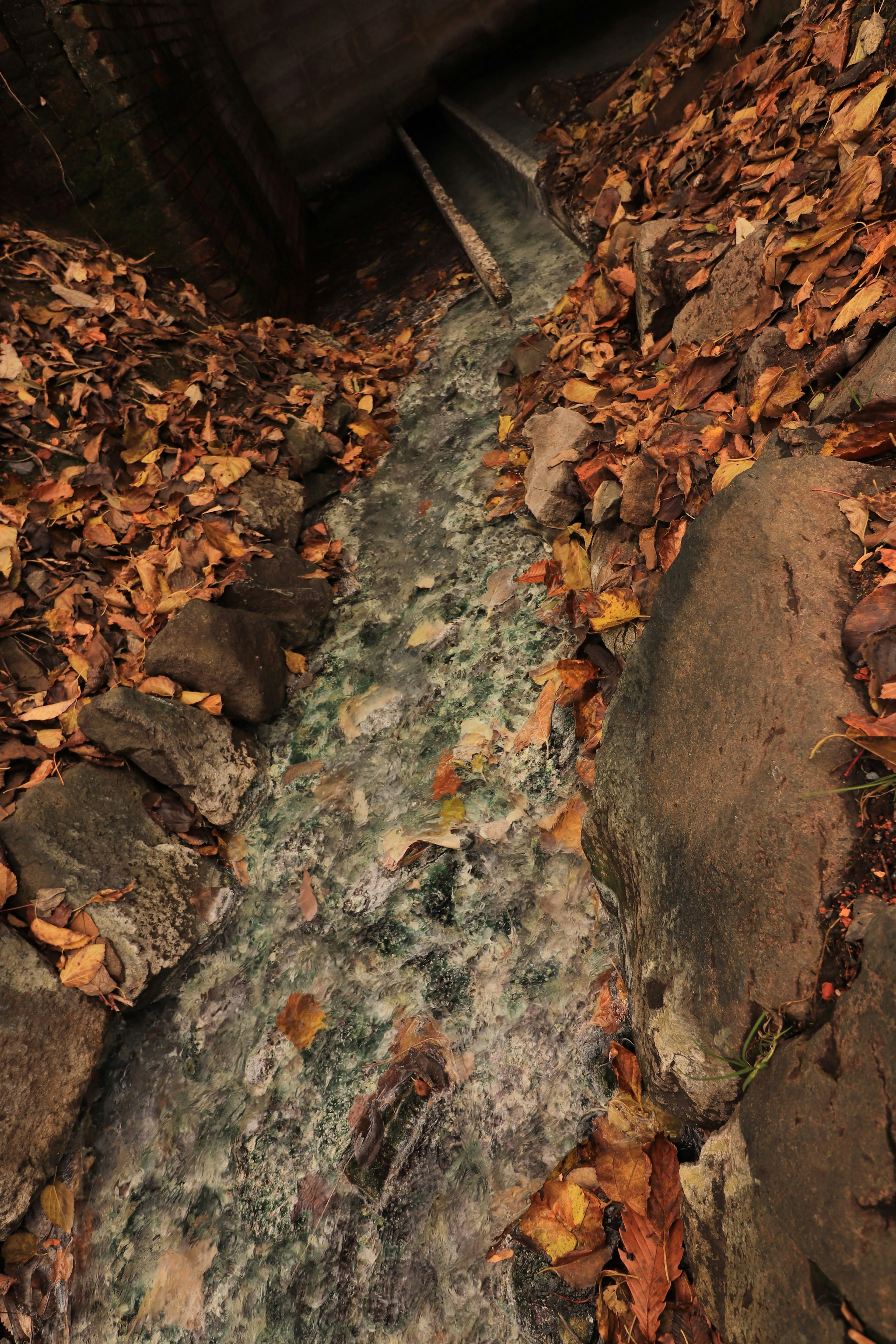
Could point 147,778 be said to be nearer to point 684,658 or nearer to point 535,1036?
point 535,1036

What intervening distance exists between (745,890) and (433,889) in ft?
3.10

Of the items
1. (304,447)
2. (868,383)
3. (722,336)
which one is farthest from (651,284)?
(304,447)

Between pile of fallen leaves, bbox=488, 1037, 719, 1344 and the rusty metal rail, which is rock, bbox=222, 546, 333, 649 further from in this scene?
the rusty metal rail

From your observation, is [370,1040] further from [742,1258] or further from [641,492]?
[641,492]

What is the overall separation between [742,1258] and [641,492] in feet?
5.43

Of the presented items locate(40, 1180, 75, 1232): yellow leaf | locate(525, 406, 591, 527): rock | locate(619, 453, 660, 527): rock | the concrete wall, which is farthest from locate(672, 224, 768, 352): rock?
the concrete wall

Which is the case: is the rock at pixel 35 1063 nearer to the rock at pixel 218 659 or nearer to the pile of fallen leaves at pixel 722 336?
the rock at pixel 218 659

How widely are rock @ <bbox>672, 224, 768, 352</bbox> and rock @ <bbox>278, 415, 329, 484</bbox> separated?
168 cm

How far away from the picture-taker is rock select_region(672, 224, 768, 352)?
214 centimetres

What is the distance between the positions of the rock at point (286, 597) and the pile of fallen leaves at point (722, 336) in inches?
29.8

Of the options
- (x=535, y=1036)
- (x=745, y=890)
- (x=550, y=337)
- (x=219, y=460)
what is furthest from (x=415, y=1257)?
(x=550, y=337)

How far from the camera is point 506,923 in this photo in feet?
5.80

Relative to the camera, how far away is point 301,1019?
6.03ft

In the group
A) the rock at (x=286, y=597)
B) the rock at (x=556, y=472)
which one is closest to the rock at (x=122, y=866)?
the rock at (x=286, y=597)
